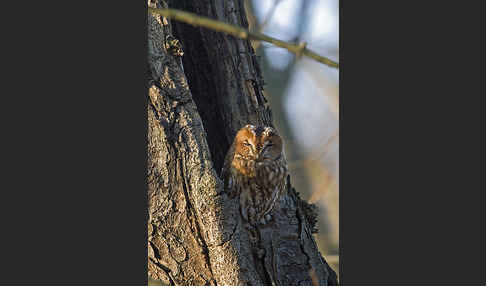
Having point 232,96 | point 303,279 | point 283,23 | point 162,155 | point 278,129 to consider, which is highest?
point 283,23

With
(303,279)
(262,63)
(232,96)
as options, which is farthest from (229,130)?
(303,279)

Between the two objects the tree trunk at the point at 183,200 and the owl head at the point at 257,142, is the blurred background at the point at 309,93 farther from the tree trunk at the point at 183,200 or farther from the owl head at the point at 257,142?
the tree trunk at the point at 183,200

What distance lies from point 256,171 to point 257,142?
25 centimetres

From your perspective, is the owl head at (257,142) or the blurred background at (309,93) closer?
the blurred background at (309,93)

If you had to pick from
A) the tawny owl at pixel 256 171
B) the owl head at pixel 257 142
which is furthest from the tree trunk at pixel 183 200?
the owl head at pixel 257 142

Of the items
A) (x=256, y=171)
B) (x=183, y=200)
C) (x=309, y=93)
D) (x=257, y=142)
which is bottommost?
(x=183, y=200)

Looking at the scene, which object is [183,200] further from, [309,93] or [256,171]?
[309,93]

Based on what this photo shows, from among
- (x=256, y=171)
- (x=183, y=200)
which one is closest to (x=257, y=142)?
(x=256, y=171)

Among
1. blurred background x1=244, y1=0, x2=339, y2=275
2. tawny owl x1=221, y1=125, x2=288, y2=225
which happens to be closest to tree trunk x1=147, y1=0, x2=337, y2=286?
tawny owl x1=221, y1=125, x2=288, y2=225

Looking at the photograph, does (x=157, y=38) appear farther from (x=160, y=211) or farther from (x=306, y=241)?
(x=306, y=241)

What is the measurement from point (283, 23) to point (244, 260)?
1.35 m

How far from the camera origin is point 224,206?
2867 mm

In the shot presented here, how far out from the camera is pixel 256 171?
329cm

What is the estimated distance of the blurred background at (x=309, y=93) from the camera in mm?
2883
